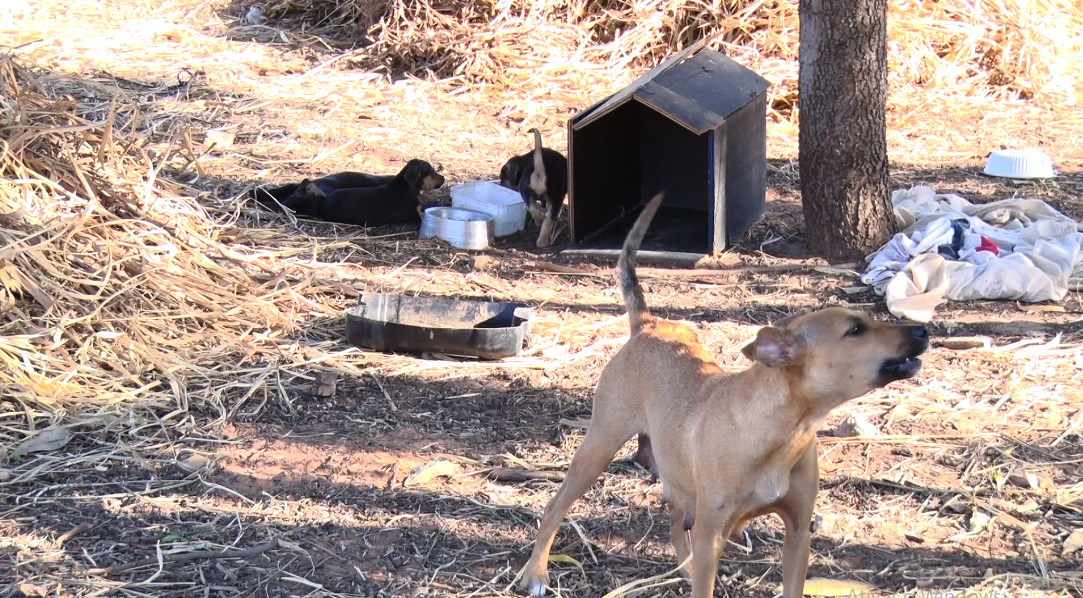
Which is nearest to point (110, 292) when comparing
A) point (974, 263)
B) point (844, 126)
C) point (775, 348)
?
point (775, 348)

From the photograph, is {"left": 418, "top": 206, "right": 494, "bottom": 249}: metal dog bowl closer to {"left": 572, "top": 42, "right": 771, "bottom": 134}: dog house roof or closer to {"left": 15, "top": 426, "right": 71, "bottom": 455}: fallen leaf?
{"left": 572, "top": 42, "right": 771, "bottom": 134}: dog house roof

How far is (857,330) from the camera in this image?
3697 millimetres

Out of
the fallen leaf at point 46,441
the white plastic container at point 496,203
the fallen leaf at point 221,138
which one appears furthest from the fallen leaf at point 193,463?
the fallen leaf at point 221,138

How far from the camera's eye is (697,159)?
9.99 m

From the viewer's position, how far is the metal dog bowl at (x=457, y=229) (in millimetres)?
8867

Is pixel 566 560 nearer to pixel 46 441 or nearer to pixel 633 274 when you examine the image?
pixel 633 274

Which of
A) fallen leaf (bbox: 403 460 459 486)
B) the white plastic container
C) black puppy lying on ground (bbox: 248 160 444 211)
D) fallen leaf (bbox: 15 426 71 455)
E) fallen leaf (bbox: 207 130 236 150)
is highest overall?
fallen leaf (bbox: 207 130 236 150)

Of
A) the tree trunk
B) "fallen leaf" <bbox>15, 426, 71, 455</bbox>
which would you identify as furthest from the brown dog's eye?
the tree trunk

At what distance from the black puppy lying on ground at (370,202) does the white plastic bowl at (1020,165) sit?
5195mm

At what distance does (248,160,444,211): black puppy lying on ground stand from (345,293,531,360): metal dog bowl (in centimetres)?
245

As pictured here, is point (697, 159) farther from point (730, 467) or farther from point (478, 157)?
point (730, 467)

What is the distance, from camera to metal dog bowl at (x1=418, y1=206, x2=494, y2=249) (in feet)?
29.1

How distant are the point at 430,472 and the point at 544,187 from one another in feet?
13.3

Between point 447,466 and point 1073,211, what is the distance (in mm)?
6365
